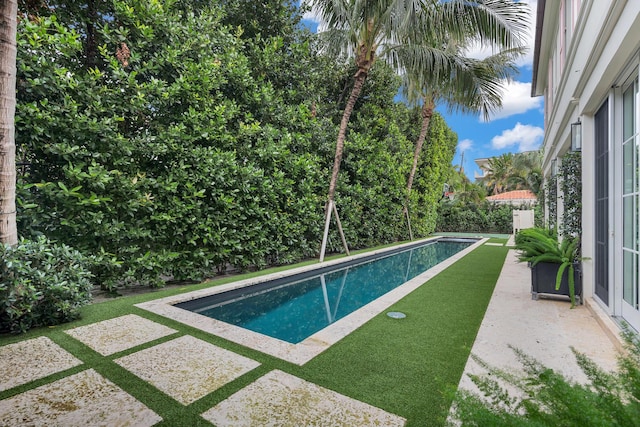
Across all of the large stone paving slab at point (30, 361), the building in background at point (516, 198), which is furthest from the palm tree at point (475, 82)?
the building in background at point (516, 198)

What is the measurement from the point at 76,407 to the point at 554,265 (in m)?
5.69

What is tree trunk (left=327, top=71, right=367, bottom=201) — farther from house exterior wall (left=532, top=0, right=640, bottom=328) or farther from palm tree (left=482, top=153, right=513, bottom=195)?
palm tree (left=482, top=153, right=513, bottom=195)

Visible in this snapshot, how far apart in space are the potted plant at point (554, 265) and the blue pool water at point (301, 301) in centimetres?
272

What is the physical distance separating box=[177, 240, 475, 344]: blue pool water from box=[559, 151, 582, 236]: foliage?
135 inches

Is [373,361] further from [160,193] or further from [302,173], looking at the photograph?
[302,173]

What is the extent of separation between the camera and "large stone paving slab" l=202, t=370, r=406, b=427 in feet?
6.52

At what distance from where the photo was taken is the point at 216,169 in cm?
600

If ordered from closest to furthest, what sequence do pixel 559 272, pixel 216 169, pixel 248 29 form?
1. pixel 559 272
2. pixel 216 169
3. pixel 248 29

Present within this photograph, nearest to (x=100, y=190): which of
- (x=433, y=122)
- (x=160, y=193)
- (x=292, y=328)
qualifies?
(x=160, y=193)

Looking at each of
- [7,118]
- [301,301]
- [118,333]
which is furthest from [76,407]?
[301,301]

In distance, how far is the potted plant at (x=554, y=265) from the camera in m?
4.47

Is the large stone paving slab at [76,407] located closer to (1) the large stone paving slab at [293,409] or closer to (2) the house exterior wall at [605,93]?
(1) the large stone paving slab at [293,409]

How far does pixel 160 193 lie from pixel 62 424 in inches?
157

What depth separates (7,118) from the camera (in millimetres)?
3369
